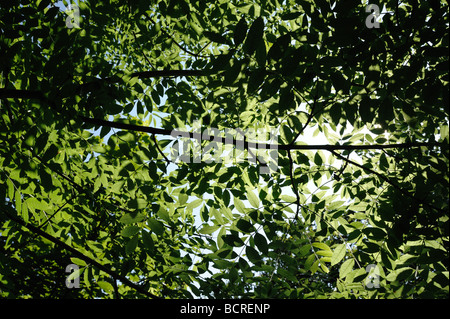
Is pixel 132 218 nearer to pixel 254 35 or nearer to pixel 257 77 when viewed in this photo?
pixel 257 77

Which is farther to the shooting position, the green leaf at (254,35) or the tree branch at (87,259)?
the tree branch at (87,259)

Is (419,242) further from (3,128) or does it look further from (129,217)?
(3,128)

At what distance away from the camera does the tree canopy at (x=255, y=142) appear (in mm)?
1832

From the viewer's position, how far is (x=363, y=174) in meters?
3.21

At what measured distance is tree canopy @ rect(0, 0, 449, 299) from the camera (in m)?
1.83

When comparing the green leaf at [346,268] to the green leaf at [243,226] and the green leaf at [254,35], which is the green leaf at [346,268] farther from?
the green leaf at [254,35]

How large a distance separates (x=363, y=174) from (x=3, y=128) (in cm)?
369

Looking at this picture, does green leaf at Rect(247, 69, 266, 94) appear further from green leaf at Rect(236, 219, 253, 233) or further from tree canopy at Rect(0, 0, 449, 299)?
green leaf at Rect(236, 219, 253, 233)

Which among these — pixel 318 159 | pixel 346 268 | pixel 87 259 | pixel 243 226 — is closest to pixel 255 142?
pixel 318 159

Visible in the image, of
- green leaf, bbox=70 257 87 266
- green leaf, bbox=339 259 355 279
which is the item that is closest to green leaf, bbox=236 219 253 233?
green leaf, bbox=339 259 355 279

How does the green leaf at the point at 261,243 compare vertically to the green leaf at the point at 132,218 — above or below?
below

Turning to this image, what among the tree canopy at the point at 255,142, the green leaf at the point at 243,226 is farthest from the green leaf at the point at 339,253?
the green leaf at the point at 243,226

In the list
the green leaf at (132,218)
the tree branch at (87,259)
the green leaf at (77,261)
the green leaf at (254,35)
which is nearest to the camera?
the green leaf at (254,35)
